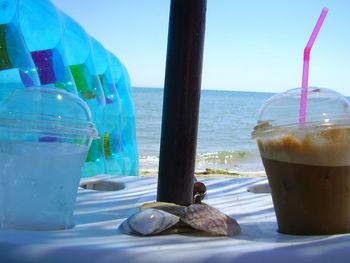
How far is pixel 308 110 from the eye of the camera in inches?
33.1

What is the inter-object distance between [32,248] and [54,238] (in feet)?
0.19

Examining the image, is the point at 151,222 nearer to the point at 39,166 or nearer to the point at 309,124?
the point at 39,166

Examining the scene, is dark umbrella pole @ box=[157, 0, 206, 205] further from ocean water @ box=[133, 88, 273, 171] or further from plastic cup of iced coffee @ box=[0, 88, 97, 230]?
ocean water @ box=[133, 88, 273, 171]

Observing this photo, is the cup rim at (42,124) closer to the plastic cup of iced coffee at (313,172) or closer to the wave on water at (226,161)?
the plastic cup of iced coffee at (313,172)

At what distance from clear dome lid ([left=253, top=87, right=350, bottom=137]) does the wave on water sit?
672 cm

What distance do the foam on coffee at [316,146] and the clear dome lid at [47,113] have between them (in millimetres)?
354

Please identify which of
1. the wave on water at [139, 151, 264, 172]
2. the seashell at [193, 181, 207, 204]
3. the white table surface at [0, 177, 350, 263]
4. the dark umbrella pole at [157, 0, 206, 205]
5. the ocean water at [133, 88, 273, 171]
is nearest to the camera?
the white table surface at [0, 177, 350, 263]

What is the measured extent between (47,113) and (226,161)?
8.57 m

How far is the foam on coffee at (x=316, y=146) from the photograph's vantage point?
779mm

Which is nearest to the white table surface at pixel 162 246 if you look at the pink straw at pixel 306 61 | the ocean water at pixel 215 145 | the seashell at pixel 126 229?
the seashell at pixel 126 229

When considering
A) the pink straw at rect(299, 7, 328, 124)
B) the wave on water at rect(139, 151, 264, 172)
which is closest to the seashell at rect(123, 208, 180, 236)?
the pink straw at rect(299, 7, 328, 124)

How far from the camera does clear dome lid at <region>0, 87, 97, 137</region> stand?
834 millimetres

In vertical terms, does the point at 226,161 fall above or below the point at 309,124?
below

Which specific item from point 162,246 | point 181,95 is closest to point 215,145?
point 181,95
